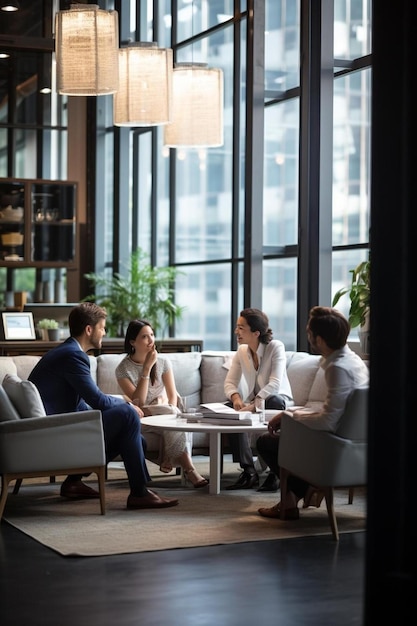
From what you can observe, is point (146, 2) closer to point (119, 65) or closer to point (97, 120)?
point (97, 120)

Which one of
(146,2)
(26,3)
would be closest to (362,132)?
(146,2)

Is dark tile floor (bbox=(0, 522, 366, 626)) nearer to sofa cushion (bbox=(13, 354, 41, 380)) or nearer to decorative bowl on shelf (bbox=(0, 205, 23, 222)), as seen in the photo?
sofa cushion (bbox=(13, 354, 41, 380))

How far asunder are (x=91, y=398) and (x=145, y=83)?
2467 mm

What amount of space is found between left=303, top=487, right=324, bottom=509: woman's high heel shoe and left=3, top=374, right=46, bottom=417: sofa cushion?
5.15ft

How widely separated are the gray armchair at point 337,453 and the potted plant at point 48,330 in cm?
394

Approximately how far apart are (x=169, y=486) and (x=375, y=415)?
4476 millimetres

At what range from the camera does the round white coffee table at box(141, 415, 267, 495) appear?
6465mm

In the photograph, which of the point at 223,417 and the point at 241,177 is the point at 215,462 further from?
the point at 241,177

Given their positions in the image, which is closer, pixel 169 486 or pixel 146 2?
pixel 169 486

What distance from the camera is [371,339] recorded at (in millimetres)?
2971

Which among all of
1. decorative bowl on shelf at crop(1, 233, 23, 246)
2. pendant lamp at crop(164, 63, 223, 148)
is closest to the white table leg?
pendant lamp at crop(164, 63, 223, 148)

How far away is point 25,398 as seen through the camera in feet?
20.1

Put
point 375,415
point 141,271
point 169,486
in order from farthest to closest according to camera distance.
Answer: point 141,271
point 169,486
point 375,415

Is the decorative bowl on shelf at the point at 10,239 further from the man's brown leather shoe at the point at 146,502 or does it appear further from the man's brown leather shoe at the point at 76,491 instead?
the man's brown leather shoe at the point at 146,502
